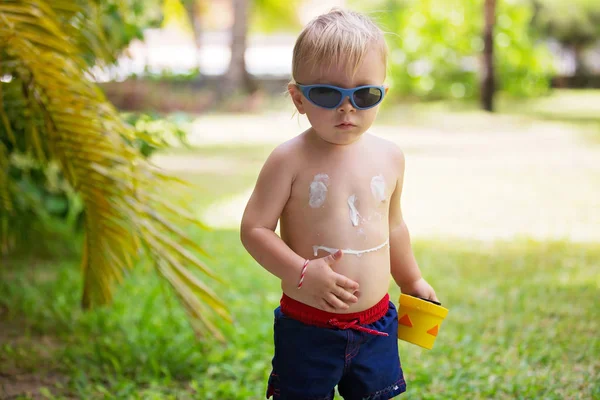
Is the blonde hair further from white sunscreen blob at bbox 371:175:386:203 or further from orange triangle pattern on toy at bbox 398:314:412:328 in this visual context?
orange triangle pattern on toy at bbox 398:314:412:328

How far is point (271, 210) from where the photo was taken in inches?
75.6

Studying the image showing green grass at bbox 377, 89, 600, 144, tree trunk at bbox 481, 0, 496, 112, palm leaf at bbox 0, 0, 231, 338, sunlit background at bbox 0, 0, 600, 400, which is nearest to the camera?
palm leaf at bbox 0, 0, 231, 338

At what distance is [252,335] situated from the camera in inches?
142

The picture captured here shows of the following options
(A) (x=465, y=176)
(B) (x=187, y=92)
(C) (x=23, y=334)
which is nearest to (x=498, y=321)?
(C) (x=23, y=334)

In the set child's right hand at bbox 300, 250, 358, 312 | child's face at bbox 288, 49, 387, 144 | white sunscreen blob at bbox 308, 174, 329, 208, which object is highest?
child's face at bbox 288, 49, 387, 144

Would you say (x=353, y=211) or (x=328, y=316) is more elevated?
(x=353, y=211)

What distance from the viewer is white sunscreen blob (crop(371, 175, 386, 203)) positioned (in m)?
1.97

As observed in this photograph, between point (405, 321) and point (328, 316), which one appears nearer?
point (328, 316)

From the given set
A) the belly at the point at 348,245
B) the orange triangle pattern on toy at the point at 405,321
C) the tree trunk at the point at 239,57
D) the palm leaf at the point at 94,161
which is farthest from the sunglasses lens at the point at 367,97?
the tree trunk at the point at 239,57

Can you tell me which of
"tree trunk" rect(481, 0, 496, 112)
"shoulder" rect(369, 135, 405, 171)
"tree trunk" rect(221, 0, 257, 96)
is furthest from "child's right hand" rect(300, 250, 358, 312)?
"tree trunk" rect(221, 0, 257, 96)

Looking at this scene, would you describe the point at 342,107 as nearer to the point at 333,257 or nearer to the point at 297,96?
the point at 297,96

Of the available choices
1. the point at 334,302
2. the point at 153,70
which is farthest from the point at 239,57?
the point at 334,302

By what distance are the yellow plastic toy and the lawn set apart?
0.82m

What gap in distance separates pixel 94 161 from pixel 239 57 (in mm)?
15546
